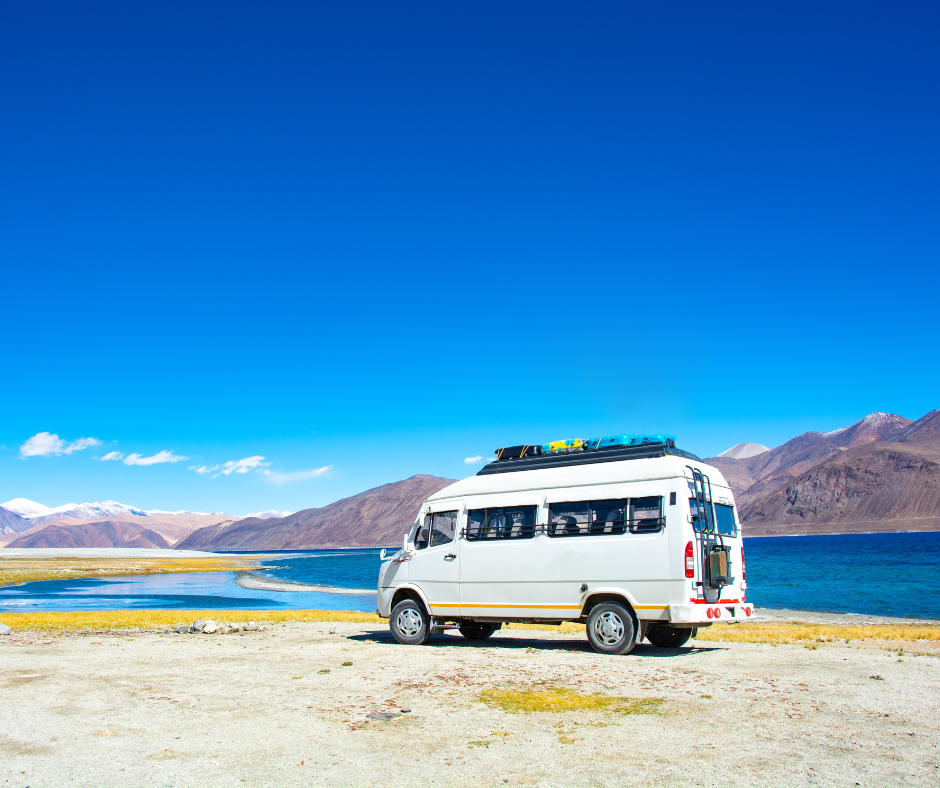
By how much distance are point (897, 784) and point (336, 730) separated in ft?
18.4

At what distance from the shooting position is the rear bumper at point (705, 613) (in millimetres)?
13438

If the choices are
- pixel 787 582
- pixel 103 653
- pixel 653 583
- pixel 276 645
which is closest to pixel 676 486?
pixel 653 583

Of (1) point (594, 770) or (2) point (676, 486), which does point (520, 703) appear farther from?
(2) point (676, 486)

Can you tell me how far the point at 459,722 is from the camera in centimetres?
868

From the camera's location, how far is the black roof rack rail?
14.9 metres

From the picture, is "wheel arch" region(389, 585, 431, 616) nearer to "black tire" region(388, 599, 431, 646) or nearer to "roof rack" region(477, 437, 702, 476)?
"black tire" region(388, 599, 431, 646)

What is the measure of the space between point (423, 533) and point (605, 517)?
4.75 m

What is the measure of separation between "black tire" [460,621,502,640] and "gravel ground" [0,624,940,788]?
2626mm

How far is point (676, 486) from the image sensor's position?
13.9 m

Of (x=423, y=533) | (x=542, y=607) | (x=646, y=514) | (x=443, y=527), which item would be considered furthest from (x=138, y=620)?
(x=646, y=514)

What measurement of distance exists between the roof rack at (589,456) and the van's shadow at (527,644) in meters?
3.90

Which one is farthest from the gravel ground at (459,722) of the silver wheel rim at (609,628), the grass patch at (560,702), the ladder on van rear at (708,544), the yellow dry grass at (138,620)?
the yellow dry grass at (138,620)

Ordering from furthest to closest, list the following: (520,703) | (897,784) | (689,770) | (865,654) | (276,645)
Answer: (276,645) < (865,654) < (520,703) < (689,770) < (897,784)

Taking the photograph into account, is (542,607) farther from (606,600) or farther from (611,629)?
(611,629)
